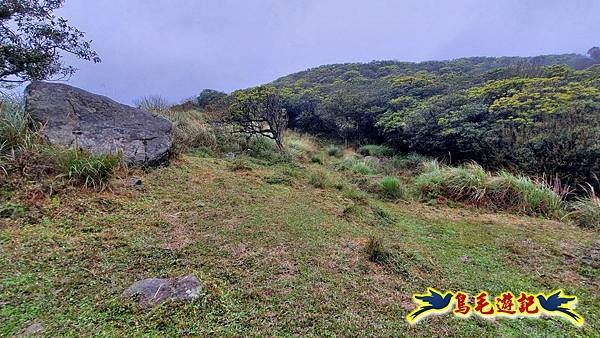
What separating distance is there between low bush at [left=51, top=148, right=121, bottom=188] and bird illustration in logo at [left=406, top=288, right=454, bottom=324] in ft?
10.2

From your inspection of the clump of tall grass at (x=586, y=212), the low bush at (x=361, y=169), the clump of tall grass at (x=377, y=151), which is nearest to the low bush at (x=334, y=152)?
the clump of tall grass at (x=377, y=151)

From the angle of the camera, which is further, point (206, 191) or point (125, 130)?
point (125, 130)

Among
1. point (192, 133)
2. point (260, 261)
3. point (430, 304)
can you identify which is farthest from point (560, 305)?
point (192, 133)

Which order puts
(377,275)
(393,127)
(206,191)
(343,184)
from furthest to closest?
1. (393,127)
2. (343,184)
3. (206,191)
4. (377,275)

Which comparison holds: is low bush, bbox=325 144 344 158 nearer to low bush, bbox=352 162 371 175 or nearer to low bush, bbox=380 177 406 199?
low bush, bbox=352 162 371 175

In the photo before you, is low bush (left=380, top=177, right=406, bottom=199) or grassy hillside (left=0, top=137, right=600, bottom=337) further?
low bush (left=380, top=177, right=406, bottom=199)

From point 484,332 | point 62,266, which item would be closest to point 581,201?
point 484,332

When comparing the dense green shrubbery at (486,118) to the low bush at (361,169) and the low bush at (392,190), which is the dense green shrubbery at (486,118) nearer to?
the low bush at (361,169)

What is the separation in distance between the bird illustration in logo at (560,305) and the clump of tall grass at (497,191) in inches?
96.1

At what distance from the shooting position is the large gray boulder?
341cm

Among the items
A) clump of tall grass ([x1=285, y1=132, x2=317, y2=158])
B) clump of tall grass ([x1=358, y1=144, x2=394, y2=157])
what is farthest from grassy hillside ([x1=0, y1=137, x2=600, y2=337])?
clump of tall grass ([x1=358, y1=144, x2=394, y2=157])

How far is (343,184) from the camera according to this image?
4.75m

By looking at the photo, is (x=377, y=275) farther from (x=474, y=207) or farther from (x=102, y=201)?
(x=474, y=207)

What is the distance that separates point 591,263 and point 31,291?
162 inches
